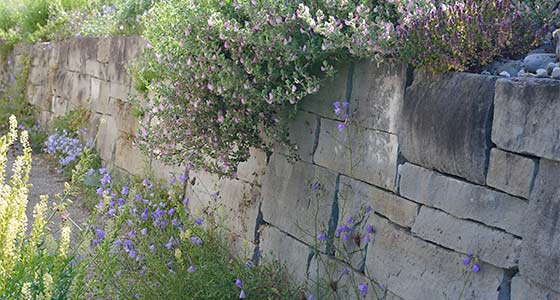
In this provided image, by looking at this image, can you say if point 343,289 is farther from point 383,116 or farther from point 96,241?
point 96,241

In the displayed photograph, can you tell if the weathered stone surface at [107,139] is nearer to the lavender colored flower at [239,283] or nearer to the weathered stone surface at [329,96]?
the weathered stone surface at [329,96]

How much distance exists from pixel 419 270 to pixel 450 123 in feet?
→ 2.08

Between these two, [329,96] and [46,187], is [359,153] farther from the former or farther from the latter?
[46,187]

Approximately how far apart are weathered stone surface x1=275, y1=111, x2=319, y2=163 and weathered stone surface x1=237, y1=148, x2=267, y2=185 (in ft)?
1.08

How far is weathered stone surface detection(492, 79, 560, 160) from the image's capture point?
2.59m

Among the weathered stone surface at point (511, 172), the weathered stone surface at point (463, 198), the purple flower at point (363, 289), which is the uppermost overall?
the weathered stone surface at point (511, 172)

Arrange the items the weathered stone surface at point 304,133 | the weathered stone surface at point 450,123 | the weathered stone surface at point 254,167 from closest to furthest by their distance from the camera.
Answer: the weathered stone surface at point 450,123
the weathered stone surface at point 304,133
the weathered stone surface at point 254,167

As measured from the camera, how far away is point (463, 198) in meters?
3.02

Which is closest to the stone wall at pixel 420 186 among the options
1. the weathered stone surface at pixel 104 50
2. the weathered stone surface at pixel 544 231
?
the weathered stone surface at pixel 544 231

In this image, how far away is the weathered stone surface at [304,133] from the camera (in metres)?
4.05

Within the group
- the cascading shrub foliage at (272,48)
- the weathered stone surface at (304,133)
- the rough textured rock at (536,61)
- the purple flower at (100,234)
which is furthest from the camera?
the purple flower at (100,234)

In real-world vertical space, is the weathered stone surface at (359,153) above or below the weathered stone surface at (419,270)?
above

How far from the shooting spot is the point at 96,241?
441 centimetres

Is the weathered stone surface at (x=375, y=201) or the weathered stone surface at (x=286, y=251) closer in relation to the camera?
the weathered stone surface at (x=375, y=201)
